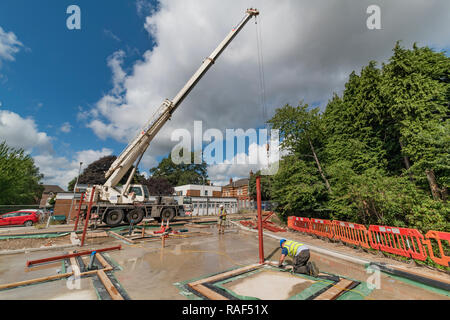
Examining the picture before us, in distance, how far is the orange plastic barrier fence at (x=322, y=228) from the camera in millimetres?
9086

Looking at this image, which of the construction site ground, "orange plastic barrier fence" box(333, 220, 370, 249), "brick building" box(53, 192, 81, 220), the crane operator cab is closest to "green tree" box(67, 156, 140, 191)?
"brick building" box(53, 192, 81, 220)

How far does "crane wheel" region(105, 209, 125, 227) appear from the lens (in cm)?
1267

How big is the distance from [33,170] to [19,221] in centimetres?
4364

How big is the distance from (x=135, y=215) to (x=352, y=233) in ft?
45.4

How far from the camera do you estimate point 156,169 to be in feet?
184

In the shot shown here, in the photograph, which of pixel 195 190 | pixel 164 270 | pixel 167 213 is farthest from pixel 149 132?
pixel 195 190

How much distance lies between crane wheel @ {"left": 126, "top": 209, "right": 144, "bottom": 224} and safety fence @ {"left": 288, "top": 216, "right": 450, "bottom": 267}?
11943mm

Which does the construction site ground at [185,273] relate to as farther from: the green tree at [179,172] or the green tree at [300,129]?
the green tree at [179,172]

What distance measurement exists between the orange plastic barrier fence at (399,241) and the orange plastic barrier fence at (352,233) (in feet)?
0.94

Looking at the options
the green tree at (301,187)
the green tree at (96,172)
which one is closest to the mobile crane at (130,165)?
the green tree at (301,187)

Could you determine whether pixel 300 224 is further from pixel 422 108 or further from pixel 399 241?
pixel 422 108

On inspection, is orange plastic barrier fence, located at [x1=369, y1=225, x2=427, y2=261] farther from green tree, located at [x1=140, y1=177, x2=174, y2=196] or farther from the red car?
green tree, located at [x1=140, y1=177, x2=174, y2=196]

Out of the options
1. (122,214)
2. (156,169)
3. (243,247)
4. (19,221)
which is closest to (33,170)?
(156,169)
